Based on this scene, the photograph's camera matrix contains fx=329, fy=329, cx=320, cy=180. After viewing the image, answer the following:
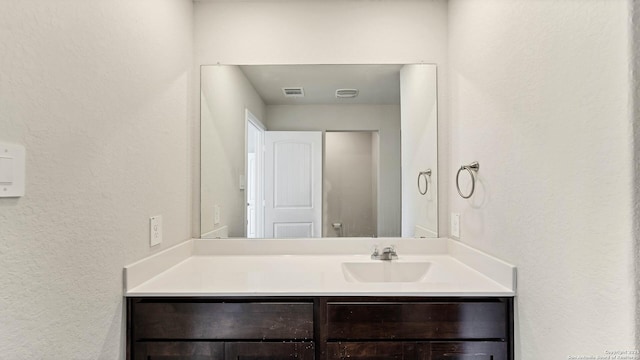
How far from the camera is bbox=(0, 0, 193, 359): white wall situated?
0.79 m

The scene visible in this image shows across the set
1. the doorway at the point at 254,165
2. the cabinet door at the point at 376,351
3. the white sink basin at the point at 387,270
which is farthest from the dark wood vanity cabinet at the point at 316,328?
the doorway at the point at 254,165

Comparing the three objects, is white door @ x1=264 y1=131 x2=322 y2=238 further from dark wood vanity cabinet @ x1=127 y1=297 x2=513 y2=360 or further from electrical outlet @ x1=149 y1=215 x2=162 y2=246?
dark wood vanity cabinet @ x1=127 y1=297 x2=513 y2=360

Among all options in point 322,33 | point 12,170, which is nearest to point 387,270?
point 322,33

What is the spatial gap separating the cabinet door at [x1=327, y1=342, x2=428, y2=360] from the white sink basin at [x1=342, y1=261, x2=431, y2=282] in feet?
1.46

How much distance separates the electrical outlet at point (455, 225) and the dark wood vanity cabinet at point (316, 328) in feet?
1.64

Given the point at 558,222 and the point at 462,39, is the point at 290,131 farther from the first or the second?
the point at 558,222

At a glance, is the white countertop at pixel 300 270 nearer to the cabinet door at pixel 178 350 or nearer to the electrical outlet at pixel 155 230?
the electrical outlet at pixel 155 230

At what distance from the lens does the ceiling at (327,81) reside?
186 centimetres

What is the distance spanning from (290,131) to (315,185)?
350 millimetres

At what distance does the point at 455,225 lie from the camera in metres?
1.72

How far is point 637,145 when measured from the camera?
2.43 ft

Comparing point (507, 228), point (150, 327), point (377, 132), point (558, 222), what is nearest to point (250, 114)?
point (377, 132)

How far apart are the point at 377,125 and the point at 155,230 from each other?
4.14 feet

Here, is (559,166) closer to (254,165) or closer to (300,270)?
(300,270)
